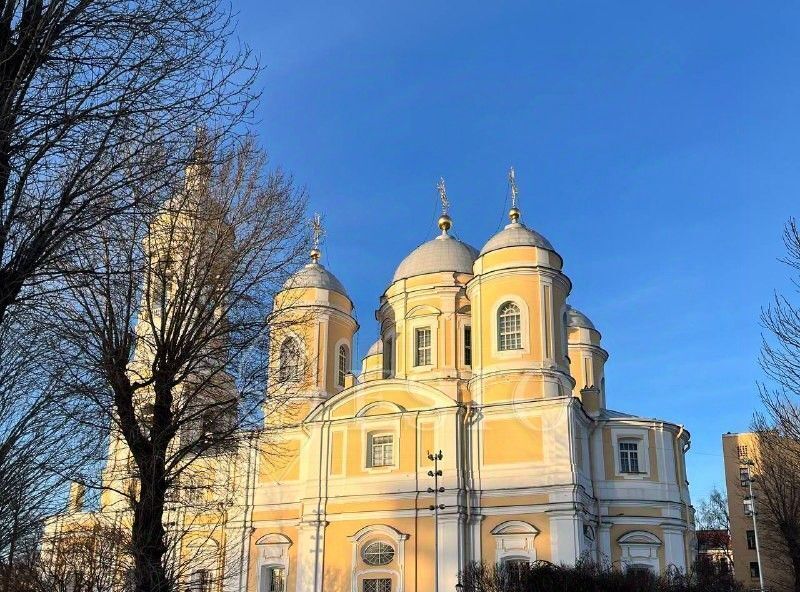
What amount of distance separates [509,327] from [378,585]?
1003 cm

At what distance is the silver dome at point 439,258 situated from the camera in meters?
34.4

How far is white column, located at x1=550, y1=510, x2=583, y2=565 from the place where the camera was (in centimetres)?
2536

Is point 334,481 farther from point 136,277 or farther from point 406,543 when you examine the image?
point 136,277

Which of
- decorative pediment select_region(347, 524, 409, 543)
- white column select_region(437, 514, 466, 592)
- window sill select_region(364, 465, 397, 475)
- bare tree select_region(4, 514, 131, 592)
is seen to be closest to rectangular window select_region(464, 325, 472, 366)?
window sill select_region(364, 465, 397, 475)

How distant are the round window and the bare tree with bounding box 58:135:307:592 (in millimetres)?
13826

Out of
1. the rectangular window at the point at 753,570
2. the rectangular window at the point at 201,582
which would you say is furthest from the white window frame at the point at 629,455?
the rectangular window at the point at 753,570

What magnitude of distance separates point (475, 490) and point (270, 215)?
51.5ft

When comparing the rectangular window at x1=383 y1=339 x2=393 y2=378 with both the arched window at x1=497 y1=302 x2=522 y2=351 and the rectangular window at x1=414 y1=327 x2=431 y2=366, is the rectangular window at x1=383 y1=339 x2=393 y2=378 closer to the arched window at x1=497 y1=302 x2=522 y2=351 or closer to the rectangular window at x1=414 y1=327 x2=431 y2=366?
the rectangular window at x1=414 y1=327 x2=431 y2=366

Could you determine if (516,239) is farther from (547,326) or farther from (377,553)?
(377,553)

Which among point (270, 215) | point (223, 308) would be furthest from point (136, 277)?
point (270, 215)

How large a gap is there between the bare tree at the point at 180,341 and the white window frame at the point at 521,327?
14791 mm

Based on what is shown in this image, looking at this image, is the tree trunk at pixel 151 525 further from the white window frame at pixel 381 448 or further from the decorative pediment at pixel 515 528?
the white window frame at pixel 381 448

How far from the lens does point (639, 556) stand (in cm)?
2809

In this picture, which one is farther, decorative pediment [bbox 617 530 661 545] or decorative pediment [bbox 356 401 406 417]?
decorative pediment [bbox 356 401 406 417]
